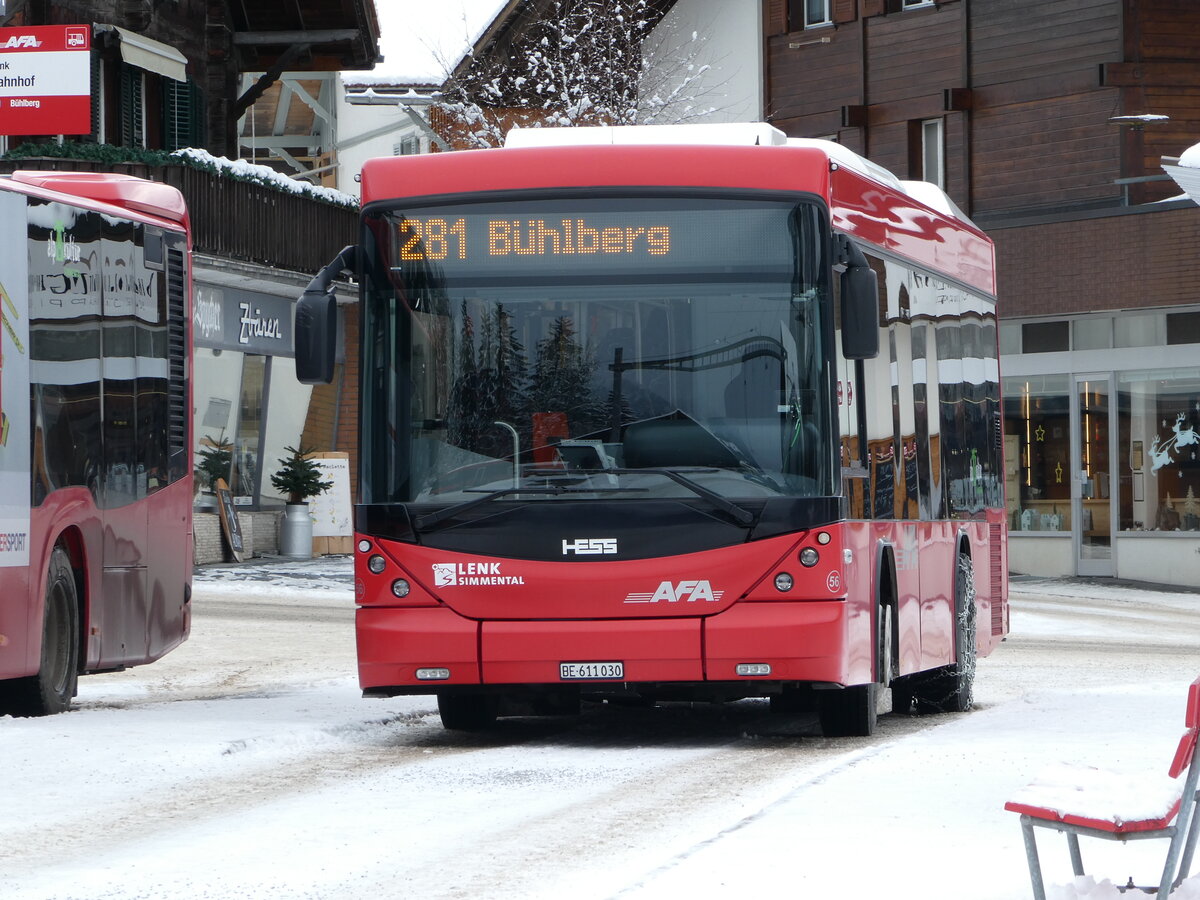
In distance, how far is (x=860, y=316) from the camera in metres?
11.5

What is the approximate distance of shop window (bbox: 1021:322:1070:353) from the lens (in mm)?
35531

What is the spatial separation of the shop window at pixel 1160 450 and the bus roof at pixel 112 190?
21510 millimetres

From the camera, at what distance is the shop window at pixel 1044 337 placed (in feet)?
117

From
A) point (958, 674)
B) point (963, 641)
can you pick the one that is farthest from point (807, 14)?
point (958, 674)

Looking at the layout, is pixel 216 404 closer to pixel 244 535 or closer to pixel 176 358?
pixel 244 535

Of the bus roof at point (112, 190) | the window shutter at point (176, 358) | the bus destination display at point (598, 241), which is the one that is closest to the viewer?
the bus destination display at point (598, 241)

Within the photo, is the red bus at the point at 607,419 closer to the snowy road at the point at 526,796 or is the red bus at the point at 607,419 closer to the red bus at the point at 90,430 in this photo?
the snowy road at the point at 526,796

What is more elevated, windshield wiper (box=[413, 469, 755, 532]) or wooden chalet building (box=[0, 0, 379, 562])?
wooden chalet building (box=[0, 0, 379, 562])

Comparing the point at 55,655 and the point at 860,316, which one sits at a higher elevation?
the point at 860,316

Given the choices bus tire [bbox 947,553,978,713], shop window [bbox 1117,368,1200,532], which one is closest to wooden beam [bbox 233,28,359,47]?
shop window [bbox 1117,368,1200,532]

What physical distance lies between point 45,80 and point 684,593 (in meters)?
18.0

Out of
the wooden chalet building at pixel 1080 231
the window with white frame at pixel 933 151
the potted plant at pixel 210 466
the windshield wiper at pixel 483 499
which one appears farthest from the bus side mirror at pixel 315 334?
the window with white frame at pixel 933 151

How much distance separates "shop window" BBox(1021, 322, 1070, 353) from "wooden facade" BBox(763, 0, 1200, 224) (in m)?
1.71

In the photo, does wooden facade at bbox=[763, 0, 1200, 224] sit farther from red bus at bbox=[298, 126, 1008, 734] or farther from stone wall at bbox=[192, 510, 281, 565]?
red bus at bbox=[298, 126, 1008, 734]
